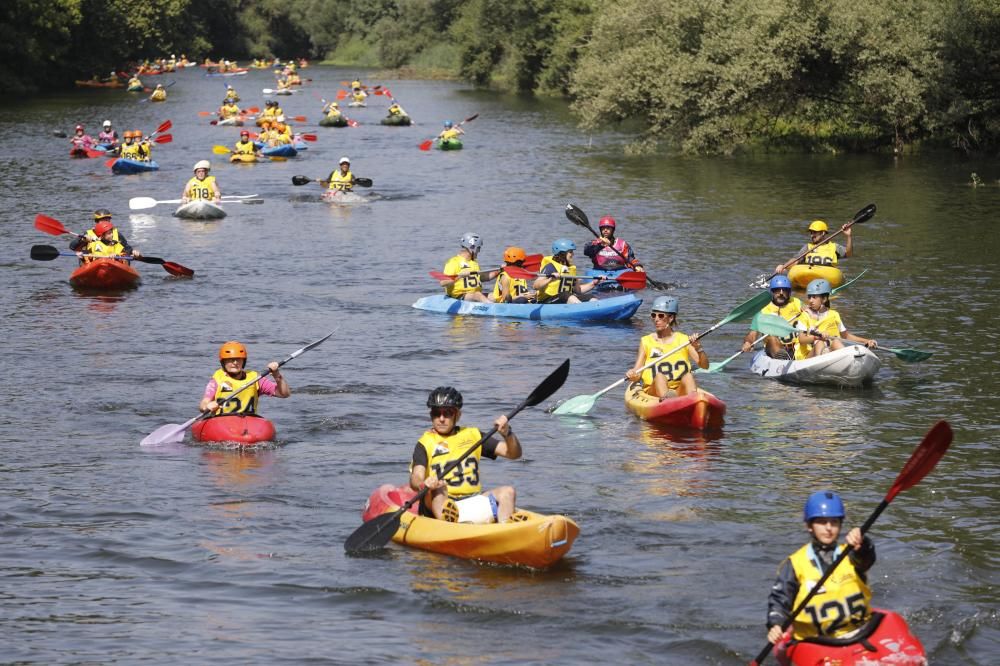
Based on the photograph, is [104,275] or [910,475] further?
[104,275]

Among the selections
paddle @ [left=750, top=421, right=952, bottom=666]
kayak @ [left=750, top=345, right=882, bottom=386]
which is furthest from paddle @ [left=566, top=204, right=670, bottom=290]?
A: paddle @ [left=750, top=421, right=952, bottom=666]

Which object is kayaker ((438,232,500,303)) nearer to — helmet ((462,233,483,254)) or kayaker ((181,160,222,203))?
helmet ((462,233,483,254))

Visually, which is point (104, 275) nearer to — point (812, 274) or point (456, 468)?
point (812, 274)

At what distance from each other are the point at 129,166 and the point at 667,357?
27271mm

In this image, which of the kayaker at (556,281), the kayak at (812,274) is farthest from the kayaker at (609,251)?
the kayak at (812,274)

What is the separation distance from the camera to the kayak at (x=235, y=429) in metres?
14.2

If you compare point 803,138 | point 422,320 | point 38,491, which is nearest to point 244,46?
point 803,138

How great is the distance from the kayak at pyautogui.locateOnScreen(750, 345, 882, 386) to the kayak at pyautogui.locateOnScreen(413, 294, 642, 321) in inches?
140

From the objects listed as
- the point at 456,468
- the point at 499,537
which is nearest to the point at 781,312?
the point at 456,468

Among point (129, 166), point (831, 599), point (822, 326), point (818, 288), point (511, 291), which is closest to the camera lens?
point (831, 599)

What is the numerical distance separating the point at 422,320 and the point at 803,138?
24.0 metres

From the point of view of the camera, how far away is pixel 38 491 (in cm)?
1317

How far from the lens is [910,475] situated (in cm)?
879

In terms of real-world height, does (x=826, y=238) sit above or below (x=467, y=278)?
above
